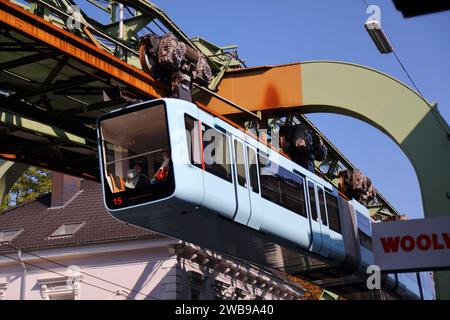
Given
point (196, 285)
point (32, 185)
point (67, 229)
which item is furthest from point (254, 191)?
point (32, 185)

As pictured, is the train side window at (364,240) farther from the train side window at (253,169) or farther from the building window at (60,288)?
the building window at (60,288)

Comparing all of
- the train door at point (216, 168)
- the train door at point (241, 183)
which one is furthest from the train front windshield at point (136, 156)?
the train door at point (241, 183)

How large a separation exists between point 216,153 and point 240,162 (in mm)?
741

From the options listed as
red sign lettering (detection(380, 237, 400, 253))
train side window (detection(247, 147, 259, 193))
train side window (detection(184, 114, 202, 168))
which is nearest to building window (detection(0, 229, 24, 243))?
train side window (detection(247, 147, 259, 193))

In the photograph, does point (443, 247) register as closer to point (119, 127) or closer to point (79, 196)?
point (119, 127)

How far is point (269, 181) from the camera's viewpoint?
1368 cm

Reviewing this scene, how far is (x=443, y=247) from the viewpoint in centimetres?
1166

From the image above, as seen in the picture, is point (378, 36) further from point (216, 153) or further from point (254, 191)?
point (254, 191)

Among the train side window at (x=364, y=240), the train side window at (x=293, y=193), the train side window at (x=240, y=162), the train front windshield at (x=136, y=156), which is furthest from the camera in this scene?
the train side window at (x=364, y=240)

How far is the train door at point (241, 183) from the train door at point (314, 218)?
8.82ft

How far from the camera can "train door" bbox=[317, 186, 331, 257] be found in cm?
1556

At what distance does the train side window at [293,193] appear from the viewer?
1432cm
